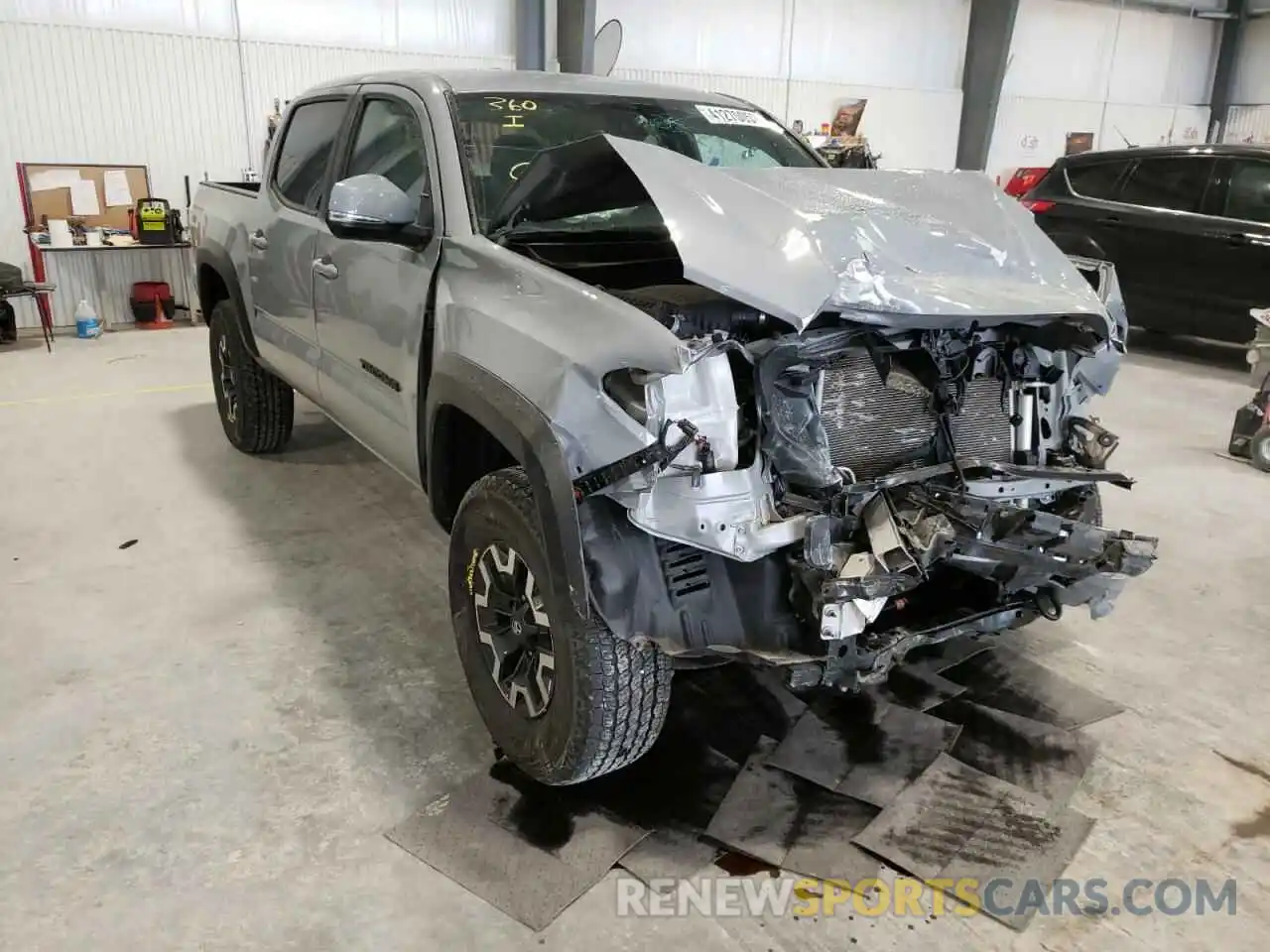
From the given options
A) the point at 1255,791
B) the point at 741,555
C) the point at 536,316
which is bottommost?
the point at 1255,791

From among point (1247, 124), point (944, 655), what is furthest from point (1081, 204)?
point (1247, 124)

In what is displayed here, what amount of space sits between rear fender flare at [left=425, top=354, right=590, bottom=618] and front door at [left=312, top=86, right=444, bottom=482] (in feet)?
1.42

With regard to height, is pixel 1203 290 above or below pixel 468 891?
above

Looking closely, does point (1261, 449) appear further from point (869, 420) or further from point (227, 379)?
point (227, 379)

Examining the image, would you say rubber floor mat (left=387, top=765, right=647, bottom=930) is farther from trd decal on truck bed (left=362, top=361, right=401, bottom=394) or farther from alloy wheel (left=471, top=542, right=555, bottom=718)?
trd decal on truck bed (left=362, top=361, right=401, bottom=394)

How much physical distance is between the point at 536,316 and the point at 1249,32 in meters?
18.2

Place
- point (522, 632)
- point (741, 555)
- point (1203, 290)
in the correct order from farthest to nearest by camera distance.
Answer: point (1203, 290)
point (522, 632)
point (741, 555)

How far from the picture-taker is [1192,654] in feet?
10.4

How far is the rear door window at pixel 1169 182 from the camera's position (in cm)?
715

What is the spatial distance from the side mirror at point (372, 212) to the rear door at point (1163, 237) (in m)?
6.42

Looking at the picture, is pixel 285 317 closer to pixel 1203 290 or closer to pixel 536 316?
Result: pixel 536 316

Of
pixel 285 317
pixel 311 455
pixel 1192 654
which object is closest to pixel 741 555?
pixel 1192 654

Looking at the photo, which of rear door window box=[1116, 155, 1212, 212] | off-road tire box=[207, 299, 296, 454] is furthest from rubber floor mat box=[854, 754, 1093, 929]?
rear door window box=[1116, 155, 1212, 212]

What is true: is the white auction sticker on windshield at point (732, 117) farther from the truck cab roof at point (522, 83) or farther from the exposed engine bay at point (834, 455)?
the exposed engine bay at point (834, 455)
